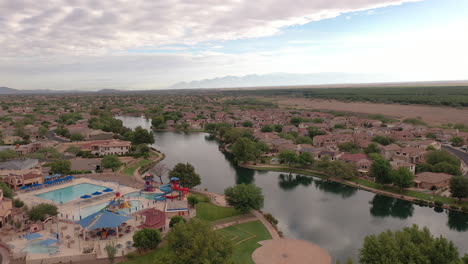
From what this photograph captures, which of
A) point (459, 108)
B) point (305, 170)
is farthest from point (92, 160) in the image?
point (459, 108)

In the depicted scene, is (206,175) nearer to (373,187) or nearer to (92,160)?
(92,160)

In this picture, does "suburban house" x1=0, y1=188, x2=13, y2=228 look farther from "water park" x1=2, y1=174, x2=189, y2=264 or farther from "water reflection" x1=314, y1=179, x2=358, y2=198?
"water reflection" x1=314, y1=179, x2=358, y2=198

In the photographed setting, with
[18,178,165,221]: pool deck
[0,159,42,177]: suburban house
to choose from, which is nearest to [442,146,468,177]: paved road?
[18,178,165,221]: pool deck

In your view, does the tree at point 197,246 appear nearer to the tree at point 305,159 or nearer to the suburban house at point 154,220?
the suburban house at point 154,220

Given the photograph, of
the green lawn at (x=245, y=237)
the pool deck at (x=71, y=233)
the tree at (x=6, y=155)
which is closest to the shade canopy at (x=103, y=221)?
the pool deck at (x=71, y=233)

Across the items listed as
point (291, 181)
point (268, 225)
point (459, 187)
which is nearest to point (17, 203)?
point (268, 225)

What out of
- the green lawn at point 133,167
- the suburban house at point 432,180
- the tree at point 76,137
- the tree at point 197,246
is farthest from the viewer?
the tree at point 76,137

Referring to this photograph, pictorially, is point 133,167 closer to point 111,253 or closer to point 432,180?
point 111,253
